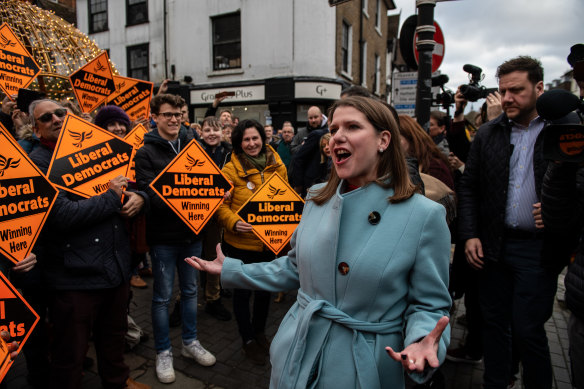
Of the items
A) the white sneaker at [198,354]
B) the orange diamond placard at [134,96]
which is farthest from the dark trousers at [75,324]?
the orange diamond placard at [134,96]

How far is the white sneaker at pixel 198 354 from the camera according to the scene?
3254 mm

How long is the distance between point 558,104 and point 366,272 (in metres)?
1.26

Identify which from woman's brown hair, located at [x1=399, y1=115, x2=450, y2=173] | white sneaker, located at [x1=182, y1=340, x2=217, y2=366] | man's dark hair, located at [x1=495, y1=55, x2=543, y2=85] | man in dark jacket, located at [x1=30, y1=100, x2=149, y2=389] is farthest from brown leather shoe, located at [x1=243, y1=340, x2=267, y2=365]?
man's dark hair, located at [x1=495, y1=55, x2=543, y2=85]

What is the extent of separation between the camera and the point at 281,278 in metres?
1.78

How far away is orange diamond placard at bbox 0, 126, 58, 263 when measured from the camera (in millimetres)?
2109

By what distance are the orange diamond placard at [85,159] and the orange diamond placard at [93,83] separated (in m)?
2.38

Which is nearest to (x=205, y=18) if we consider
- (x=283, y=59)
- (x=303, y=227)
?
(x=283, y=59)

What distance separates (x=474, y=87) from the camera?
9.68 feet

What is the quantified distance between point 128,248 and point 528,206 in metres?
2.82

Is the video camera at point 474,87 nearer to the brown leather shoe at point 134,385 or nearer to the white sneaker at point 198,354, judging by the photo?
the white sneaker at point 198,354

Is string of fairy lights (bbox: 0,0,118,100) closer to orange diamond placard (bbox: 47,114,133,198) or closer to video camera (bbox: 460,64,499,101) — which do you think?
orange diamond placard (bbox: 47,114,133,198)

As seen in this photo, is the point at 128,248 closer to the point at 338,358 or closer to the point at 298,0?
the point at 338,358

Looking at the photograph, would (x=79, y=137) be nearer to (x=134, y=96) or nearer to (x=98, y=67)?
(x=98, y=67)

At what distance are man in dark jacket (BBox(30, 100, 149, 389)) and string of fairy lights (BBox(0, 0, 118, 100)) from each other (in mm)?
2463
